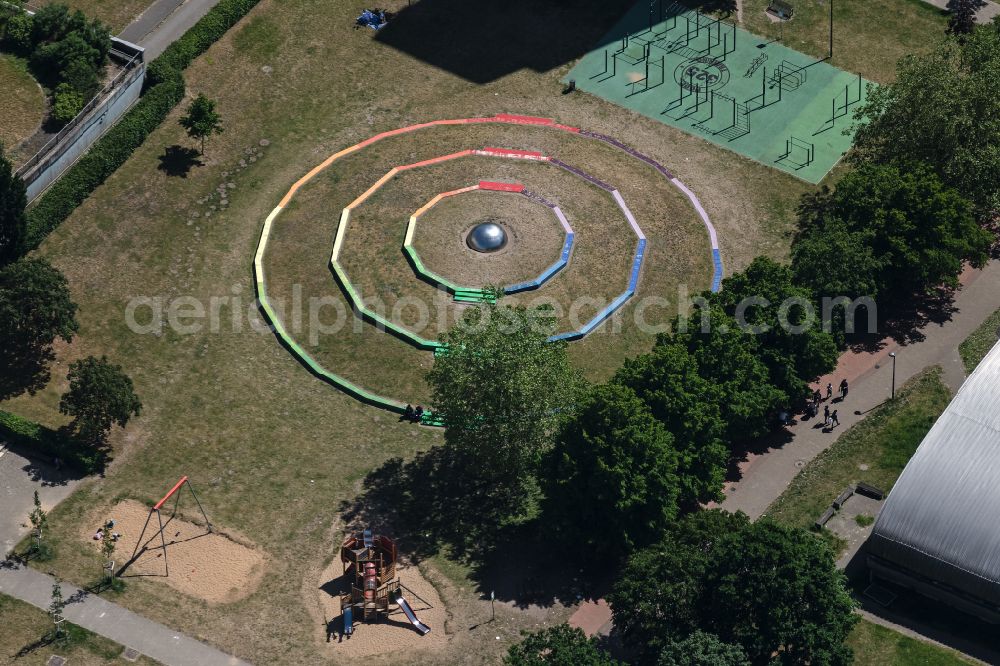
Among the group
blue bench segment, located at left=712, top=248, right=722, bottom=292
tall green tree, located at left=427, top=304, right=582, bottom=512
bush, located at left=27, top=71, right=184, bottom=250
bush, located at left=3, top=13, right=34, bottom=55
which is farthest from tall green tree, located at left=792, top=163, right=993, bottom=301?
bush, located at left=3, top=13, right=34, bottom=55

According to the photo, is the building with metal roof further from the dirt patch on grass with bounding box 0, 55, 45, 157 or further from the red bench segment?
the dirt patch on grass with bounding box 0, 55, 45, 157

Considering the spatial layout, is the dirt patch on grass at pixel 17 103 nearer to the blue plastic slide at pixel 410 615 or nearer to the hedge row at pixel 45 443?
the hedge row at pixel 45 443

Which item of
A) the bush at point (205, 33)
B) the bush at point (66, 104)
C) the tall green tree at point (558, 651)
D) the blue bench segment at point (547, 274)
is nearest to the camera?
the tall green tree at point (558, 651)

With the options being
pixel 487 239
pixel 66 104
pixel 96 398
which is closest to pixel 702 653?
pixel 487 239

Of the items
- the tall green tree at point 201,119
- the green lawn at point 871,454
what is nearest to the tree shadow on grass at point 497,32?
the tall green tree at point 201,119

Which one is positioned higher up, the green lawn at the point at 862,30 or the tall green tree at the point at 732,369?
the green lawn at the point at 862,30
